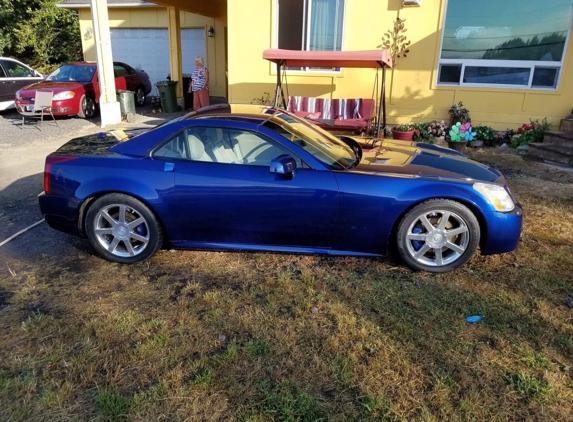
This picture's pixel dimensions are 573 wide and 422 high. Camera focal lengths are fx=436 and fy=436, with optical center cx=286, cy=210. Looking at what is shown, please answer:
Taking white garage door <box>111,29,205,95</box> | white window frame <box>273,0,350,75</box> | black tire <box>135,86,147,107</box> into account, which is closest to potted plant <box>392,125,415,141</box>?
white window frame <box>273,0,350,75</box>

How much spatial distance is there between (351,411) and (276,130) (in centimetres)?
230

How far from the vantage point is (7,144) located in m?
8.83

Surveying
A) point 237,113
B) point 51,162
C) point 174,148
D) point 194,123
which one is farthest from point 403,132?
point 51,162

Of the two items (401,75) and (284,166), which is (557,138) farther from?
(284,166)

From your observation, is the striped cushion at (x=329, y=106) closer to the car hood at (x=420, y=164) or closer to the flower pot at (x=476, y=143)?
the flower pot at (x=476, y=143)

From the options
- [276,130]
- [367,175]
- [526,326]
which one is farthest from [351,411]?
[276,130]

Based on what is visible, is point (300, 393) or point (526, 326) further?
point (526, 326)

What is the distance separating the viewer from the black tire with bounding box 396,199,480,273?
11.4ft

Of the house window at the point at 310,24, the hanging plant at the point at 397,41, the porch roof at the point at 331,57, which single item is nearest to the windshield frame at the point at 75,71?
the house window at the point at 310,24

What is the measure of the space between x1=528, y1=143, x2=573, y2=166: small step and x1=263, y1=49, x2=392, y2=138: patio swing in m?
2.80

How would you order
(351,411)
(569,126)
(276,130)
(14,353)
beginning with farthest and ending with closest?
(569,126) < (276,130) < (14,353) < (351,411)

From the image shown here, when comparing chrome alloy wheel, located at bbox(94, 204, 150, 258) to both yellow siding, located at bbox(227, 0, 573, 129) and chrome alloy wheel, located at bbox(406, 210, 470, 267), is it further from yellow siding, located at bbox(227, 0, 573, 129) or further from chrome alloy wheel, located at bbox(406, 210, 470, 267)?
yellow siding, located at bbox(227, 0, 573, 129)

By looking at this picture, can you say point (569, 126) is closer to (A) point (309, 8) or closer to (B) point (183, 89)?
(A) point (309, 8)

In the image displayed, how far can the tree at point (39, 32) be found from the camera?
799 inches
